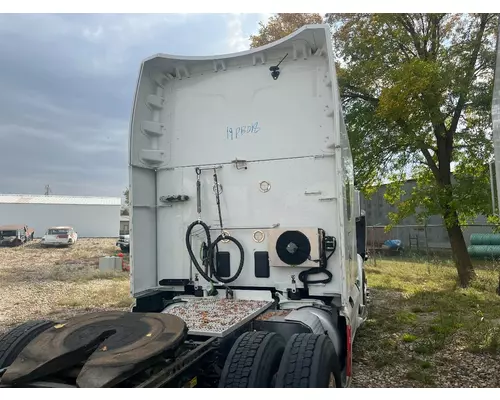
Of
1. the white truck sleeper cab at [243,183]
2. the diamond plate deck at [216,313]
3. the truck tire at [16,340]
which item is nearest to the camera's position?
the truck tire at [16,340]

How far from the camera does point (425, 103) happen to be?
10312mm

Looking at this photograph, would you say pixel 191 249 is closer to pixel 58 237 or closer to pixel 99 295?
pixel 99 295

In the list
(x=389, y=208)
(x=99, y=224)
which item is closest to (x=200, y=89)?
(x=389, y=208)

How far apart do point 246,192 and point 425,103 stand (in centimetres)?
748

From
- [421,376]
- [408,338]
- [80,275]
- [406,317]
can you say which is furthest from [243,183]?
[80,275]

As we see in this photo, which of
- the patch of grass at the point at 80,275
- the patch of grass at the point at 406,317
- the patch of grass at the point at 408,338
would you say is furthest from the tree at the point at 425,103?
the patch of grass at the point at 80,275

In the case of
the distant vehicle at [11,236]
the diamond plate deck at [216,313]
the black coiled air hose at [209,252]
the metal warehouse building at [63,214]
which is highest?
the metal warehouse building at [63,214]

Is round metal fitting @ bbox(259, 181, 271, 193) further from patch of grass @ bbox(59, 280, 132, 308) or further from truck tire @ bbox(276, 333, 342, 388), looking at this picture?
patch of grass @ bbox(59, 280, 132, 308)

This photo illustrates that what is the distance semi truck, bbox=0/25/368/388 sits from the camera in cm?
415

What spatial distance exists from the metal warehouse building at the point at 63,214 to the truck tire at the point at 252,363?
40.9 metres

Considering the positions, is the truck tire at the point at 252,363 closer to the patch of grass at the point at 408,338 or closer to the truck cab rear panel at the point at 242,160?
the truck cab rear panel at the point at 242,160

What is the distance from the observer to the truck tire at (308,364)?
2.59 meters

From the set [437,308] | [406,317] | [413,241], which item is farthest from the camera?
[413,241]

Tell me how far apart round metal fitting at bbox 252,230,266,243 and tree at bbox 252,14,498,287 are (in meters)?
6.86
